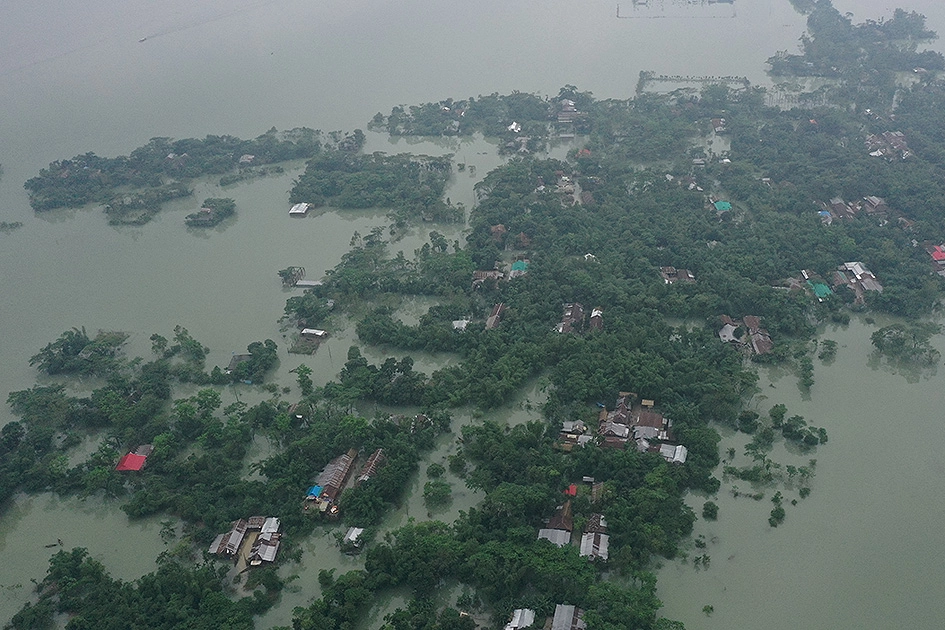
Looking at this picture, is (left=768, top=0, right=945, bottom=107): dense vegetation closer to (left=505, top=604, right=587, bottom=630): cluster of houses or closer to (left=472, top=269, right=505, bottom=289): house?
(left=472, top=269, right=505, bottom=289): house

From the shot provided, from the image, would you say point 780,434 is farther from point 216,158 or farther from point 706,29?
point 706,29

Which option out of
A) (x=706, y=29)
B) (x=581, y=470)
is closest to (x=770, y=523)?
(x=581, y=470)

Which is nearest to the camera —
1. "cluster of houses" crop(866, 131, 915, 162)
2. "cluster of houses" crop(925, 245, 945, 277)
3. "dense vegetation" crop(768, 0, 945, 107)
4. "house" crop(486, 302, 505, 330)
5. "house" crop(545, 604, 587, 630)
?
"house" crop(545, 604, 587, 630)

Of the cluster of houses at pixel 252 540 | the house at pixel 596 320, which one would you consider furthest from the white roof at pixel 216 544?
the house at pixel 596 320

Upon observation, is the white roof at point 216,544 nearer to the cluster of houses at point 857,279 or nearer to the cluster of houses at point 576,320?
the cluster of houses at point 576,320

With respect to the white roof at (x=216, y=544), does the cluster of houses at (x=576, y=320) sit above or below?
above

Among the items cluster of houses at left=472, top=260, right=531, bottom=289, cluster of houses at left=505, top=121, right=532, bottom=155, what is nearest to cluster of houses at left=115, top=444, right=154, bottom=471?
cluster of houses at left=472, top=260, right=531, bottom=289
